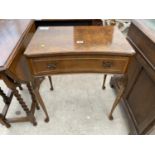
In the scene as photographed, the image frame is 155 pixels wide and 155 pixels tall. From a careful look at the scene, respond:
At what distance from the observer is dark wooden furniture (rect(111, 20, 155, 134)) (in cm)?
98

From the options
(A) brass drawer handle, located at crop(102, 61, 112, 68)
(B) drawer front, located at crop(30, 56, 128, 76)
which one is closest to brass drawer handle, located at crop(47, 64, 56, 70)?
(B) drawer front, located at crop(30, 56, 128, 76)

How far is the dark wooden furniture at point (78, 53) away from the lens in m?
0.89

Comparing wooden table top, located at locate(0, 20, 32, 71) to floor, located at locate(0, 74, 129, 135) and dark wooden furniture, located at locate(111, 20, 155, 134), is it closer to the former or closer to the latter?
floor, located at locate(0, 74, 129, 135)

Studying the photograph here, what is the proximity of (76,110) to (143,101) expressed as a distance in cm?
71

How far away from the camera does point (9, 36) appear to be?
45.3 inches

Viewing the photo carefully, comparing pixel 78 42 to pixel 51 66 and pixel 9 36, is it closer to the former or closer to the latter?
pixel 51 66

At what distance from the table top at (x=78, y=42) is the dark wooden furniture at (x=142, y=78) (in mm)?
158

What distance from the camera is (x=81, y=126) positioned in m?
1.41

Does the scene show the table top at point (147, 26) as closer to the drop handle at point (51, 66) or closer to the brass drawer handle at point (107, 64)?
the brass drawer handle at point (107, 64)

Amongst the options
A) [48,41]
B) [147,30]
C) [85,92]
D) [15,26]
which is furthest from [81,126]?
[15,26]

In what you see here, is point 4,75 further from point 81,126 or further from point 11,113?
point 81,126

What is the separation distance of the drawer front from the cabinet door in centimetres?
25

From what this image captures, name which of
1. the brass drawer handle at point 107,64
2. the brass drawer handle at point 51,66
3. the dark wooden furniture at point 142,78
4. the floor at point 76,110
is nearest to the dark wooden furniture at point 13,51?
the floor at point 76,110

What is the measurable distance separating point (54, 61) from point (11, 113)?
969 millimetres
